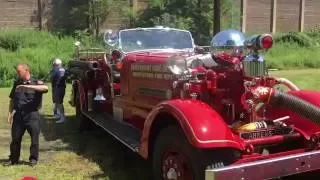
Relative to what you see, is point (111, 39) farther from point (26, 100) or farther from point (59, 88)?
point (59, 88)

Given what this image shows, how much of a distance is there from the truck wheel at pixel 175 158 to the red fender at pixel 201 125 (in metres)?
0.18

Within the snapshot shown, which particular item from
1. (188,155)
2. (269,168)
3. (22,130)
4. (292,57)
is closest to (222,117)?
(188,155)

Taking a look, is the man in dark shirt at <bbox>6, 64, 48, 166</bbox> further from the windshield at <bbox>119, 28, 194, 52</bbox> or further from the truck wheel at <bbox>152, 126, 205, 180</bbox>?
the truck wheel at <bbox>152, 126, 205, 180</bbox>

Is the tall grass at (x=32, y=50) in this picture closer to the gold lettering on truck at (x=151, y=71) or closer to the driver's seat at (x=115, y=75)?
the driver's seat at (x=115, y=75)

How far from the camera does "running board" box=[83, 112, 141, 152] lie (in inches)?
280

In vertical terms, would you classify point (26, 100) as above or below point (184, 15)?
below

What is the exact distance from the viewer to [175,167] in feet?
18.9

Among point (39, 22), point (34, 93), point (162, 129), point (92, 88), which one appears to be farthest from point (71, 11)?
point (162, 129)

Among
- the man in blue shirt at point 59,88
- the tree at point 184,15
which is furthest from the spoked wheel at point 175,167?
the tree at point 184,15

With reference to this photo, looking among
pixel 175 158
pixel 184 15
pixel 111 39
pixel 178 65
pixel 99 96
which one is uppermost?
pixel 184 15

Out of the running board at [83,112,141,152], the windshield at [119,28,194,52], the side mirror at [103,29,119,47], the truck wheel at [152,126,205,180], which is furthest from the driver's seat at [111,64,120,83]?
the truck wheel at [152,126,205,180]

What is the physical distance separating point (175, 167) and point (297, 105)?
1.44 metres

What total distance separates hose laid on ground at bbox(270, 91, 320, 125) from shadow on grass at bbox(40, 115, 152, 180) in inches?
73.9

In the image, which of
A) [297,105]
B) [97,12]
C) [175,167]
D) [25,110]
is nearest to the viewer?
[175,167]
